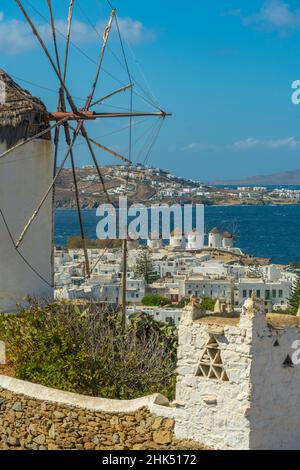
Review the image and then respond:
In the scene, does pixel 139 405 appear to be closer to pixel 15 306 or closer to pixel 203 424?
pixel 203 424

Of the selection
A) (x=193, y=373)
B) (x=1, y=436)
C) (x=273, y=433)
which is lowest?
(x=1, y=436)

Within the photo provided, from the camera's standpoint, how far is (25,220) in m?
16.6

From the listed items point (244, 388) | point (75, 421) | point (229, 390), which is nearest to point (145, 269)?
point (75, 421)

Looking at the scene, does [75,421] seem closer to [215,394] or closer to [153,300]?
[215,394]

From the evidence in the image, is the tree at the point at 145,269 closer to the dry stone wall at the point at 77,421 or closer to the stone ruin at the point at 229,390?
the dry stone wall at the point at 77,421

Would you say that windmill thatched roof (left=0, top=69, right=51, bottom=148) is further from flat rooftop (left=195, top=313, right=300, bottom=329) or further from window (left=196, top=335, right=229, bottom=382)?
window (left=196, top=335, right=229, bottom=382)

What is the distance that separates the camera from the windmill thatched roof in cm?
1656

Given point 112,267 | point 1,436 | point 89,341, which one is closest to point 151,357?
point 89,341

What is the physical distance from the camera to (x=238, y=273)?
8600 centimetres

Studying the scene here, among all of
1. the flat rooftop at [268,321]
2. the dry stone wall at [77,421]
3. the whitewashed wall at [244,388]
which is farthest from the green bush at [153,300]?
the whitewashed wall at [244,388]

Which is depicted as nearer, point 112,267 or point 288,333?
point 288,333

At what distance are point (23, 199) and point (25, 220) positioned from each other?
37 centimetres

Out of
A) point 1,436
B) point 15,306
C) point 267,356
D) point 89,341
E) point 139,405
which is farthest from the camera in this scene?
point 15,306
